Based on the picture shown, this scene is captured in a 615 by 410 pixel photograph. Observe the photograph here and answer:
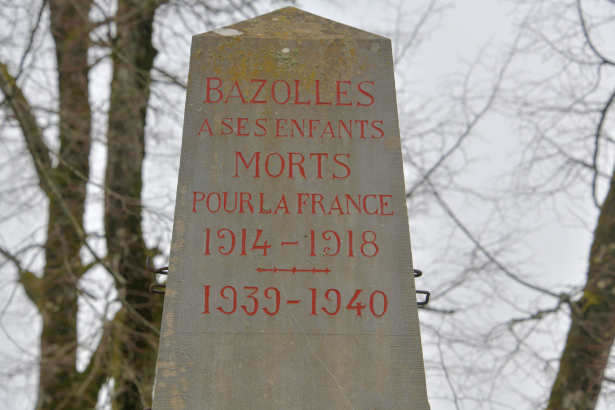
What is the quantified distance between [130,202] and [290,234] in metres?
3.95

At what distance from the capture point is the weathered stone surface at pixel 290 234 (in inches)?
126

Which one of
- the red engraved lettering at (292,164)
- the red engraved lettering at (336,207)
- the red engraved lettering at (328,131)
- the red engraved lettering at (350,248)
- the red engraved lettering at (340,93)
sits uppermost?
the red engraved lettering at (340,93)

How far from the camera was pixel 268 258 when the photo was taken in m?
3.40

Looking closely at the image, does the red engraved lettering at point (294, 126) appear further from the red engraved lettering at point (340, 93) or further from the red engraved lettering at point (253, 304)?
the red engraved lettering at point (253, 304)

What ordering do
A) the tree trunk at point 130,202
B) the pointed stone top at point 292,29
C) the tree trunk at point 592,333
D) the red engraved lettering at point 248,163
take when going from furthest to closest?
the tree trunk at point 130,202 < the tree trunk at point 592,333 < the pointed stone top at point 292,29 < the red engraved lettering at point 248,163

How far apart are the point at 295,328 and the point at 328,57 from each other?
154 centimetres

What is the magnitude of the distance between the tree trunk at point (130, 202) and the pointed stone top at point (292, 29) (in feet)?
11.1

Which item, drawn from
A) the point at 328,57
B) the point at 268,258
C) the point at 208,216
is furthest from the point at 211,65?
the point at 268,258

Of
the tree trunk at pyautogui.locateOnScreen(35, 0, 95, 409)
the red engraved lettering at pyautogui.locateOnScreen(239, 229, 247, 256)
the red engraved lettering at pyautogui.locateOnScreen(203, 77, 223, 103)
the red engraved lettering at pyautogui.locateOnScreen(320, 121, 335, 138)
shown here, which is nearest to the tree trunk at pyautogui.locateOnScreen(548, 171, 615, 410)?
the red engraved lettering at pyautogui.locateOnScreen(320, 121, 335, 138)

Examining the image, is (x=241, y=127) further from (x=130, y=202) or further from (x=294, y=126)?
(x=130, y=202)

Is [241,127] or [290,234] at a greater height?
[241,127]

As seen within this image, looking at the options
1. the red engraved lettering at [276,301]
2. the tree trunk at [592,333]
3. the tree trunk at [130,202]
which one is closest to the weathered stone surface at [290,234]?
the red engraved lettering at [276,301]

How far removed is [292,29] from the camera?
13.0ft

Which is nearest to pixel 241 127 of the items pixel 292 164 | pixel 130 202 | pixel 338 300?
pixel 292 164
